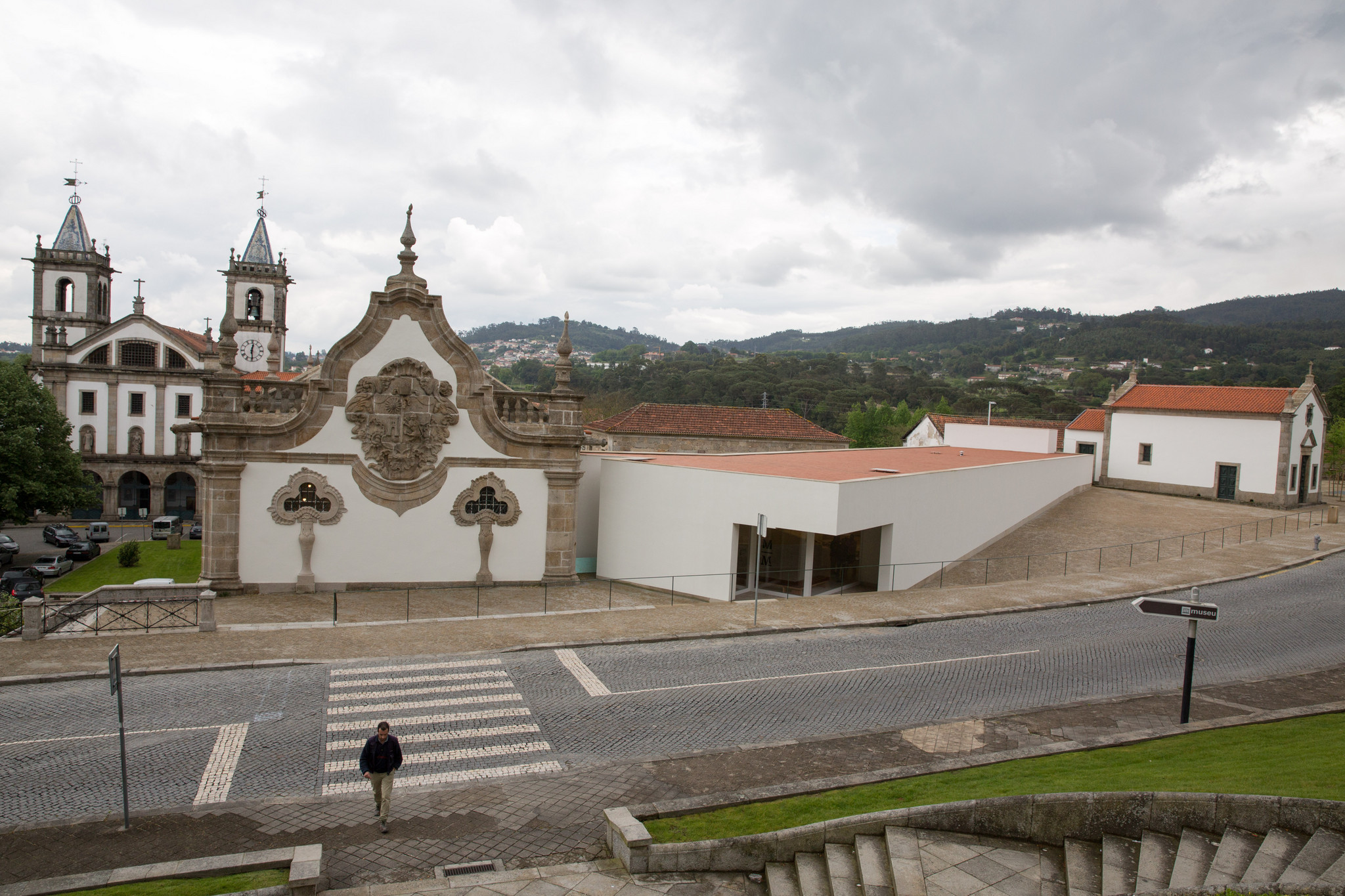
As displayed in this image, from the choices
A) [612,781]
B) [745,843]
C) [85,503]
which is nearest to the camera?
[745,843]

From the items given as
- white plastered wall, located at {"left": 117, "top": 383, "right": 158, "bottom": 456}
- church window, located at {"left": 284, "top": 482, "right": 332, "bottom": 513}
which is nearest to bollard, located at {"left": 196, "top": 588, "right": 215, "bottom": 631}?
church window, located at {"left": 284, "top": 482, "right": 332, "bottom": 513}

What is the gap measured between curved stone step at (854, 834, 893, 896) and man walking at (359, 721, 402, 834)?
5162mm

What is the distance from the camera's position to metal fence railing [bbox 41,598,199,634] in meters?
17.2

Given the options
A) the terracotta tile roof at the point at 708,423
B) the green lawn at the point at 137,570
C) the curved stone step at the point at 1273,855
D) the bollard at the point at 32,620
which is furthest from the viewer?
the terracotta tile roof at the point at 708,423

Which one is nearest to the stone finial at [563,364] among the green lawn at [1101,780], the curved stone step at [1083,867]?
the green lawn at [1101,780]

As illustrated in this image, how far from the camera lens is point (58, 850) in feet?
28.5

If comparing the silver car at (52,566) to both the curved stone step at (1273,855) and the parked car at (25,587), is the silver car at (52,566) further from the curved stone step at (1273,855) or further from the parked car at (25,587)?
the curved stone step at (1273,855)

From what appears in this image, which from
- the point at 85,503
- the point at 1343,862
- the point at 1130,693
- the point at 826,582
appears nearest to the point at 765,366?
the point at 85,503

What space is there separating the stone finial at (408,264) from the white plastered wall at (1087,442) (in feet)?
139

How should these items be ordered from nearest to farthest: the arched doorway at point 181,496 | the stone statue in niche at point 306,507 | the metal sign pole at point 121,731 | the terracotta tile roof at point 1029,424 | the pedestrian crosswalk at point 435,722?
the metal sign pole at point 121,731, the pedestrian crosswalk at point 435,722, the stone statue in niche at point 306,507, the terracotta tile roof at point 1029,424, the arched doorway at point 181,496

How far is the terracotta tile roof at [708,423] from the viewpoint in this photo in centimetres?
4538

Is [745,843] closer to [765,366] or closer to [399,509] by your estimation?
[399,509]

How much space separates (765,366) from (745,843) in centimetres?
11660

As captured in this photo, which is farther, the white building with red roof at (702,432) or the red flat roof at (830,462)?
the white building with red roof at (702,432)
